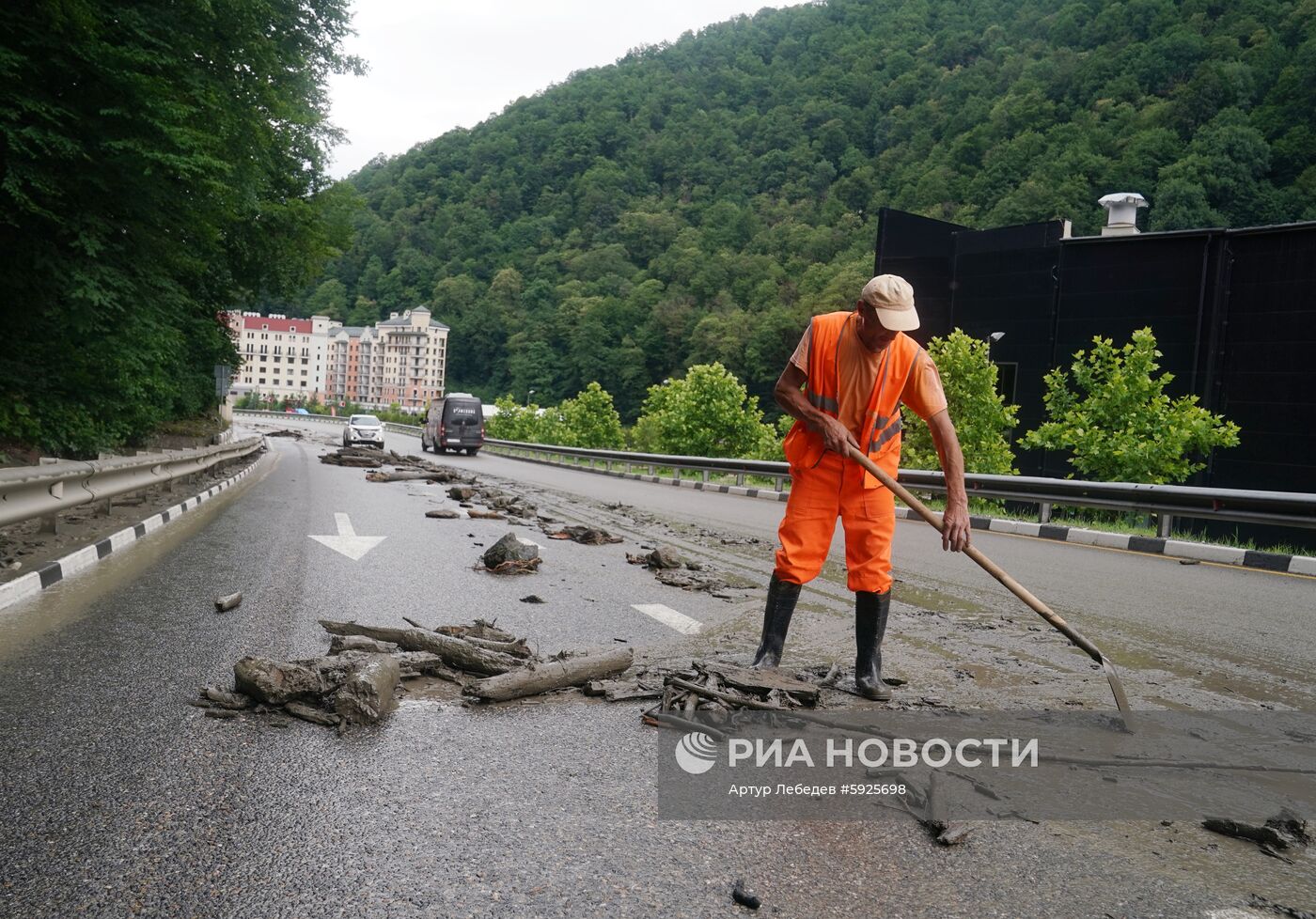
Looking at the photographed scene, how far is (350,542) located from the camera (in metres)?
9.73

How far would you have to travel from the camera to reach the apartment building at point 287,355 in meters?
173

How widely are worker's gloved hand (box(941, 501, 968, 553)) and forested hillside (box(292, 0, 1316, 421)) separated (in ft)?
173

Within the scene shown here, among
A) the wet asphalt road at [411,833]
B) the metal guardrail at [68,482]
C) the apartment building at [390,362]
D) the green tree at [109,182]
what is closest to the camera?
the wet asphalt road at [411,833]

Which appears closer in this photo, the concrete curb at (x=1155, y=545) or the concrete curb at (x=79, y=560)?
the concrete curb at (x=79, y=560)

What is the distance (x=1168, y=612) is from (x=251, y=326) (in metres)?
184

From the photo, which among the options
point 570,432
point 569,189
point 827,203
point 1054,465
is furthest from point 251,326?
point 1054,465

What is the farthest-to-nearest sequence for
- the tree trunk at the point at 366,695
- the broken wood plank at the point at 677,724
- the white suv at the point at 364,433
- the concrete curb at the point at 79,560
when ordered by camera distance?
the white suv at the point at 364,433 → the concrete curb at the point at 79,560 → the tree trunk at the point at 366,695 → the broken wood plank at the point at 677,724

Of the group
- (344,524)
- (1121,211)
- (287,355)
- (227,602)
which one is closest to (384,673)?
(227,602)

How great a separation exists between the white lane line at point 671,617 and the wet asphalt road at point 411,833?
1.71 metres

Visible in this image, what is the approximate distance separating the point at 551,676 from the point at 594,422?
5486 centimetres

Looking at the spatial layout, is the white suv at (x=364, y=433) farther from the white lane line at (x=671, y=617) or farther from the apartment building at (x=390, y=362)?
the apartment building at (x=390, y=362)


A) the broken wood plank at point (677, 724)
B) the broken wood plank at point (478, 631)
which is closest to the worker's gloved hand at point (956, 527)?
the broken wood plank at point (677, 724)

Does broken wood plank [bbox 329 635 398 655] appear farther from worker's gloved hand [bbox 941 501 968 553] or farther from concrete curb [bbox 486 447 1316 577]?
concrete curb [bbox 486 447 1316 577]

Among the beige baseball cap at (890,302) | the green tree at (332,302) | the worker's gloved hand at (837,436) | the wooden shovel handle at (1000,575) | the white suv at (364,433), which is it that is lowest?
the white suv at (364,433)
